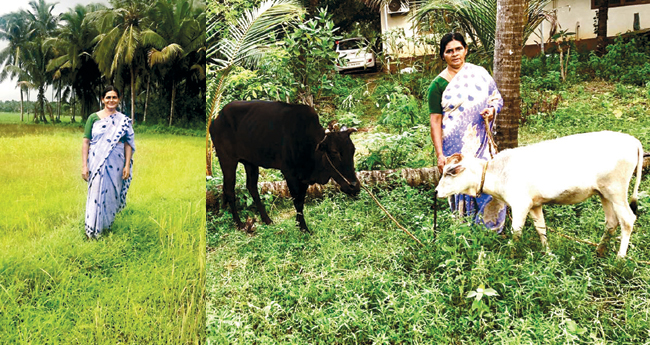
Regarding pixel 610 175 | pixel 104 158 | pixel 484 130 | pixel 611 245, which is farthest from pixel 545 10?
pixel 104 158

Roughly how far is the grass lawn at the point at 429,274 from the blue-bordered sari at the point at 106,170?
1.94 ft

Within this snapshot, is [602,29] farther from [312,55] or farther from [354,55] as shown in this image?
[312,55]

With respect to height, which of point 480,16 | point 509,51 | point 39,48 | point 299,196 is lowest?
point 299,196

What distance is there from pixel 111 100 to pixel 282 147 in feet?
3.62

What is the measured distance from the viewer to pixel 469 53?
3.04 m

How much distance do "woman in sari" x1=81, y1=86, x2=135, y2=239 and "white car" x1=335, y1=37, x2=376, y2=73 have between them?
1.44 m

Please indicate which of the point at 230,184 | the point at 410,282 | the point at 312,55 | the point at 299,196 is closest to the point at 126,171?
the point at 230,184

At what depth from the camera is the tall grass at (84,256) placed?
194cm

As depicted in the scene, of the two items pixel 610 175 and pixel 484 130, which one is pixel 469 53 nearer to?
pixel 484 130

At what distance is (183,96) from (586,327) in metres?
2.14

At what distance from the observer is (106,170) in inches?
90.2

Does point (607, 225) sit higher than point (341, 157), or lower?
lower

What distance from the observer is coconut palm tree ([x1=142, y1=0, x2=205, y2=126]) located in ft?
6.95


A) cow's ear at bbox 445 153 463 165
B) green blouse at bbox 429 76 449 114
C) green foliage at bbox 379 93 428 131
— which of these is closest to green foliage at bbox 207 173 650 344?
cow's ear at bbox 445 153 463 165
